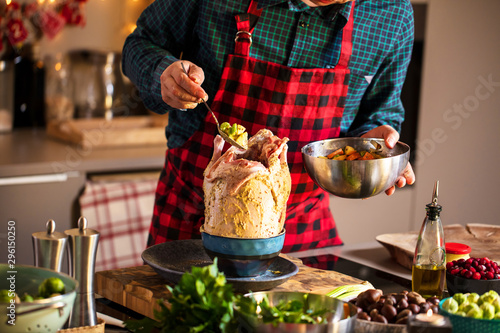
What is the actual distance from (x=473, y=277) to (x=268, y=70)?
72 cm

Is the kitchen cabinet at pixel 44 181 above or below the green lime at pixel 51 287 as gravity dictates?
below

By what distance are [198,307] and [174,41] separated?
3.40 feet

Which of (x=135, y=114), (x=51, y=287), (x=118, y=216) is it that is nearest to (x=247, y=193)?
(x=51, y=287)

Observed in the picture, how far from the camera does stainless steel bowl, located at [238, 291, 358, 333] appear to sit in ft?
3.24

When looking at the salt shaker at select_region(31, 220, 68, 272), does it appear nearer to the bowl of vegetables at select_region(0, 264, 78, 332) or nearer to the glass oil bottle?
the bowl of vegetables at select_region(0, 264, 78, 332)

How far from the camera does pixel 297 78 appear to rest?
1729mm

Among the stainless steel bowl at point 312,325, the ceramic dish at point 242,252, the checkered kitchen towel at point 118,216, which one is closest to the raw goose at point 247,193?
the ceramic dish at point 242,252

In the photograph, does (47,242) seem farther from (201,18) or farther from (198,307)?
(201,18)

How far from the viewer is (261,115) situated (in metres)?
1.74

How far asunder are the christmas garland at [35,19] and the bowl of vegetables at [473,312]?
8.59ft

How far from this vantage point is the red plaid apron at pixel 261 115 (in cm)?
173

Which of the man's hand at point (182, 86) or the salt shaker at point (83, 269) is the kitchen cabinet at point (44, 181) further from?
→ the salt shaker at point (83, 269)

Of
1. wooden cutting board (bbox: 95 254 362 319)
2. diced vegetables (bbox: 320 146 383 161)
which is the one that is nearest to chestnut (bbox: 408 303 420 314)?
wooden cutting board (bbox: 95 254 362 319)

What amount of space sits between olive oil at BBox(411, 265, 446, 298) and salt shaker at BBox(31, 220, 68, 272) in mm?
777
